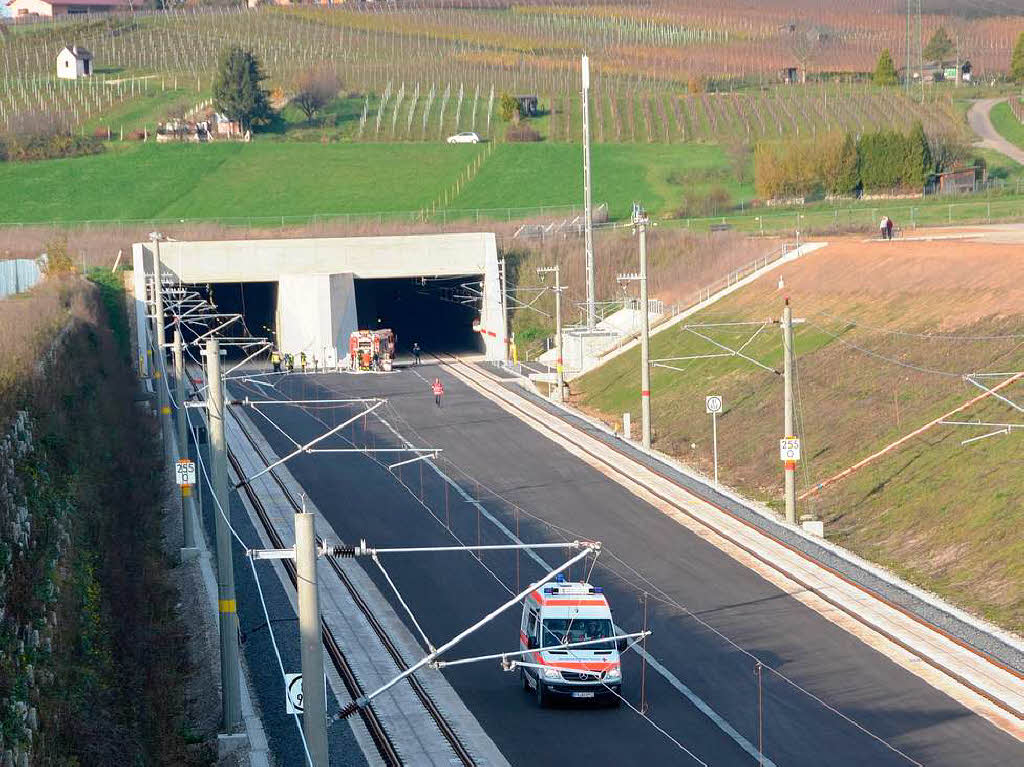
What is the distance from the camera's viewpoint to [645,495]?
4891cm

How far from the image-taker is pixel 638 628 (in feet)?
112

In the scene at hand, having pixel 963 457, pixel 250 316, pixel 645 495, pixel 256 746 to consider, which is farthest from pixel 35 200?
pixel 256 746

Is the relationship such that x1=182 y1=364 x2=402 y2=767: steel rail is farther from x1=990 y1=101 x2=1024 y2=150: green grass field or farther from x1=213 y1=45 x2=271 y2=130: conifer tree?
x1=213 y1=45 x2=271 y2=130: conifer tree

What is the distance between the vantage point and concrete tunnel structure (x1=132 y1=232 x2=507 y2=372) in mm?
90250

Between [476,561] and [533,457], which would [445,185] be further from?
[476,561]

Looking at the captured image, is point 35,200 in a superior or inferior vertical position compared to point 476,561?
superior

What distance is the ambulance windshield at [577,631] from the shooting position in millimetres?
28266

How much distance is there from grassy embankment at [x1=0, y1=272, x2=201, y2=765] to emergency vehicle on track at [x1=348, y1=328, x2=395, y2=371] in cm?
2945

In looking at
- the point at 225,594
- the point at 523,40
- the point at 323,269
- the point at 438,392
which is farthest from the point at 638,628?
the point at 523,40

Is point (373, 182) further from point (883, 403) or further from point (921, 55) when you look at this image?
point (883, 403)

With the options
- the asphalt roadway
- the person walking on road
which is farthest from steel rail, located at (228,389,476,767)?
the person walking on road

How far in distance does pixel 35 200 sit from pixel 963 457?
99.7 metres

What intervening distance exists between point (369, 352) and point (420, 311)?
74.0ft

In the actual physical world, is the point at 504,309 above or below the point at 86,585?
below
